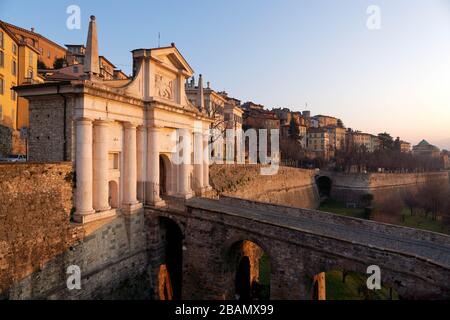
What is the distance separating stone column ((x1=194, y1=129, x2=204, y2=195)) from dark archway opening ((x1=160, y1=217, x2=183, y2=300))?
399 cm

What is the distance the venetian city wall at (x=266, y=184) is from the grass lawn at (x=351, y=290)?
9876mm

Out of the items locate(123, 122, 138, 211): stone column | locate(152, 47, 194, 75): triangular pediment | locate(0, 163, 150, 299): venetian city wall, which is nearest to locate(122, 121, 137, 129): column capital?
locate(123, 122, 138, 211): stone column

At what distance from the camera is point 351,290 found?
19078 millimetres

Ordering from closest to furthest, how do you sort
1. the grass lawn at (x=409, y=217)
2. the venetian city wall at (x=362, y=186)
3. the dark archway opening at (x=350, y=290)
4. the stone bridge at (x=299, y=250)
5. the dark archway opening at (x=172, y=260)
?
the stone bridge at (x=299, y=250) < the dark archway opening at (x=172, y=260) < the dark archway opening at (x=350, y=290) < the grass lawn at (x=409, y=217) < the venetian city wall at (x=362, y=186)

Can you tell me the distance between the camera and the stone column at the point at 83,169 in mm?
11250

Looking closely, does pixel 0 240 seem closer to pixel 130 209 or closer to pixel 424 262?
pixel 130 209

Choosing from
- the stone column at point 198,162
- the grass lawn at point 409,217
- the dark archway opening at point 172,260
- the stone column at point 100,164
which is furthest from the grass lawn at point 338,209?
the stone column at point 100,164

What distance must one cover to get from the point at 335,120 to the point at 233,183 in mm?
114799

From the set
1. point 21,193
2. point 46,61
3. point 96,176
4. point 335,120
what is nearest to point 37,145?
point 96,176

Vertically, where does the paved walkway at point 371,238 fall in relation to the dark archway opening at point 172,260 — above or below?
above

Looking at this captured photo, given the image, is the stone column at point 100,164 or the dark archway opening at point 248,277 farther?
the dark archway opening at point 248,277

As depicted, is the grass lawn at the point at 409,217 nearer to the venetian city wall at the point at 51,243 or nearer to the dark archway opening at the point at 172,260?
the dark archway opening at the point at 172,260

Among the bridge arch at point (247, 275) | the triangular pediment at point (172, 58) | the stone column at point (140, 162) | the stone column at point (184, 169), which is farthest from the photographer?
the stone column at point (184, 169)

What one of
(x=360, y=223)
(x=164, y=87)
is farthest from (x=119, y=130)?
(x=360, y=223)
